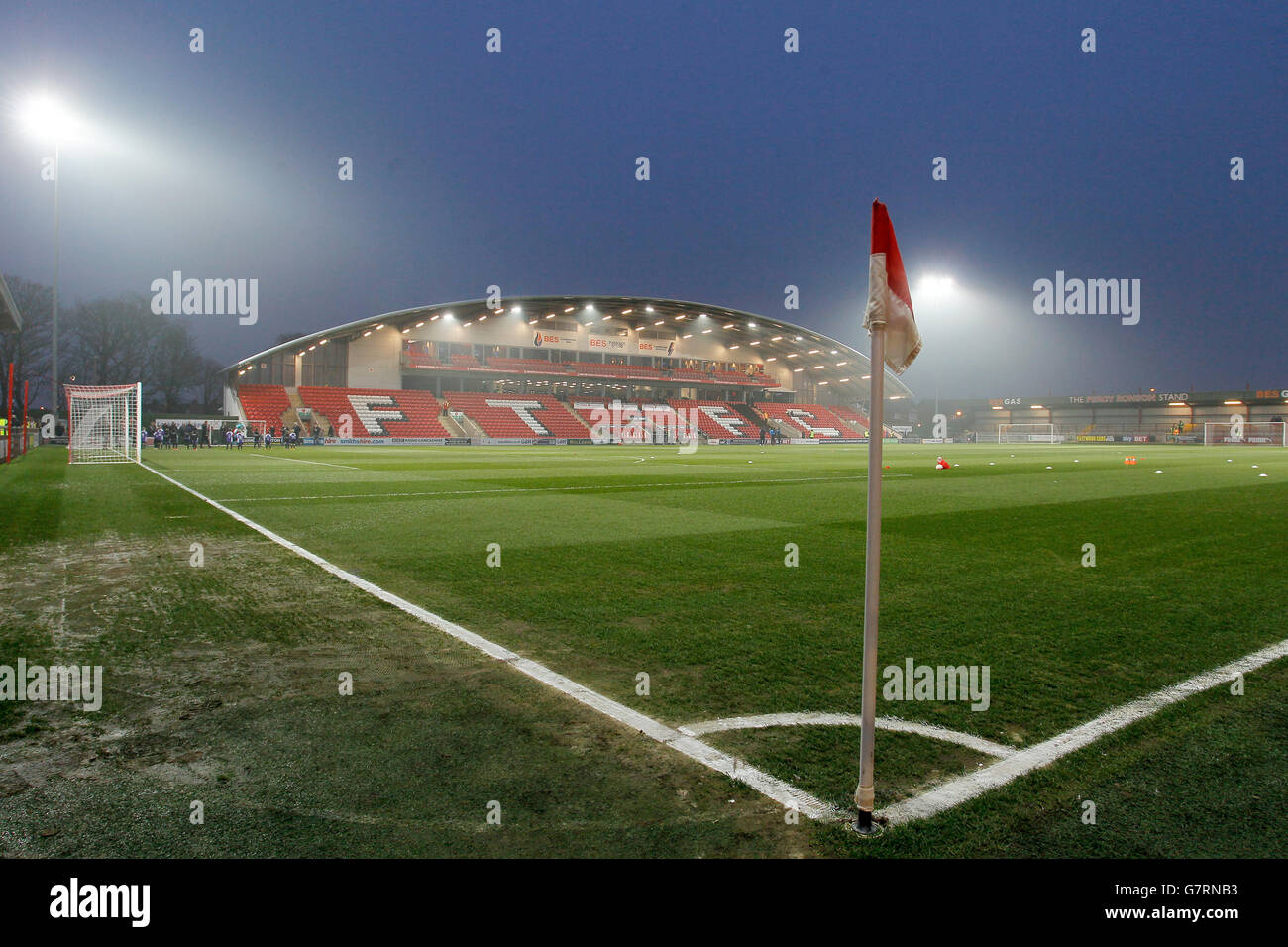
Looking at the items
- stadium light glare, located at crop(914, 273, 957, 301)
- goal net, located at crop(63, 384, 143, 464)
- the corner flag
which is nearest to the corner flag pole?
the corner flag

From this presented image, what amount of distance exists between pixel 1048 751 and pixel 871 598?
1.25 metres

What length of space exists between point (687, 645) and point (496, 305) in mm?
62534

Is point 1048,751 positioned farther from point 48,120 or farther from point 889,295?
point 48,120

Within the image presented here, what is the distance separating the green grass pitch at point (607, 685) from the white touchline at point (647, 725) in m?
0.08

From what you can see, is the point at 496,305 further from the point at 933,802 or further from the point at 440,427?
the point at 933,802

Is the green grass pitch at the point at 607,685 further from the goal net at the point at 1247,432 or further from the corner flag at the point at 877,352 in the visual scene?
the goal net at the point at 1247,432

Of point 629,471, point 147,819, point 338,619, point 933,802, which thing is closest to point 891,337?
point 933,802

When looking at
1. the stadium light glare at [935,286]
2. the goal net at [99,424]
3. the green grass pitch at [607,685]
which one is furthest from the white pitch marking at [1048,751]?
the stadium light glare at [935,286]

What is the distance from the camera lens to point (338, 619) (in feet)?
18.8

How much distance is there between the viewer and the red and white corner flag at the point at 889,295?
3.06m

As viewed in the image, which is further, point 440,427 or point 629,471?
point 440,427

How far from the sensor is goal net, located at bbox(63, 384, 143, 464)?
3145 cm

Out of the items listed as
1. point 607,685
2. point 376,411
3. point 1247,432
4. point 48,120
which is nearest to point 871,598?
point 607,685
